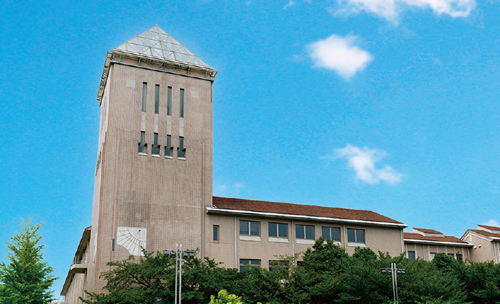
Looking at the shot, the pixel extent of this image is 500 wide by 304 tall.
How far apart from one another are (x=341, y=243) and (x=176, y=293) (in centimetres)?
1772

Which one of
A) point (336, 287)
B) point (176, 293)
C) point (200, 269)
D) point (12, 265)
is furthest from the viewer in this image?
point (12, 265)

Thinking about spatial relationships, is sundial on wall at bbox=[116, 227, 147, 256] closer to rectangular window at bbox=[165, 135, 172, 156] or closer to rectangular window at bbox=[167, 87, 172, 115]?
rectangular window at bbox=[165, 135, 172, 156]

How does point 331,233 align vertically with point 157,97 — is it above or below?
below

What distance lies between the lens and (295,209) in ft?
145

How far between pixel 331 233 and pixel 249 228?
293 inches

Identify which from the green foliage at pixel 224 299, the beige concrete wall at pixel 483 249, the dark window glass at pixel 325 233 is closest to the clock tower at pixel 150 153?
the green foliage at pixel 224 299

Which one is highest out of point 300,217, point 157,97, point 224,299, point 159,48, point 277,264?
point 159,48

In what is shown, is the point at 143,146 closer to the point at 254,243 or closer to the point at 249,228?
the point at 249,228

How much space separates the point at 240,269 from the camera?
131ft

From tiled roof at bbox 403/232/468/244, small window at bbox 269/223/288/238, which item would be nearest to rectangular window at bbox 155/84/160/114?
small window at bbox 269/223/288/238

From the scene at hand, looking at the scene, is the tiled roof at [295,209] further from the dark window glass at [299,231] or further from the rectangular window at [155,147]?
the rectangular window at [155,147]

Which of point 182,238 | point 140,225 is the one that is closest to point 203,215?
point 182,238

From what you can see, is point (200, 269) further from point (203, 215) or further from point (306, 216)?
point (306, 216)

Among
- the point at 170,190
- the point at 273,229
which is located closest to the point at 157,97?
the point at 170,190
